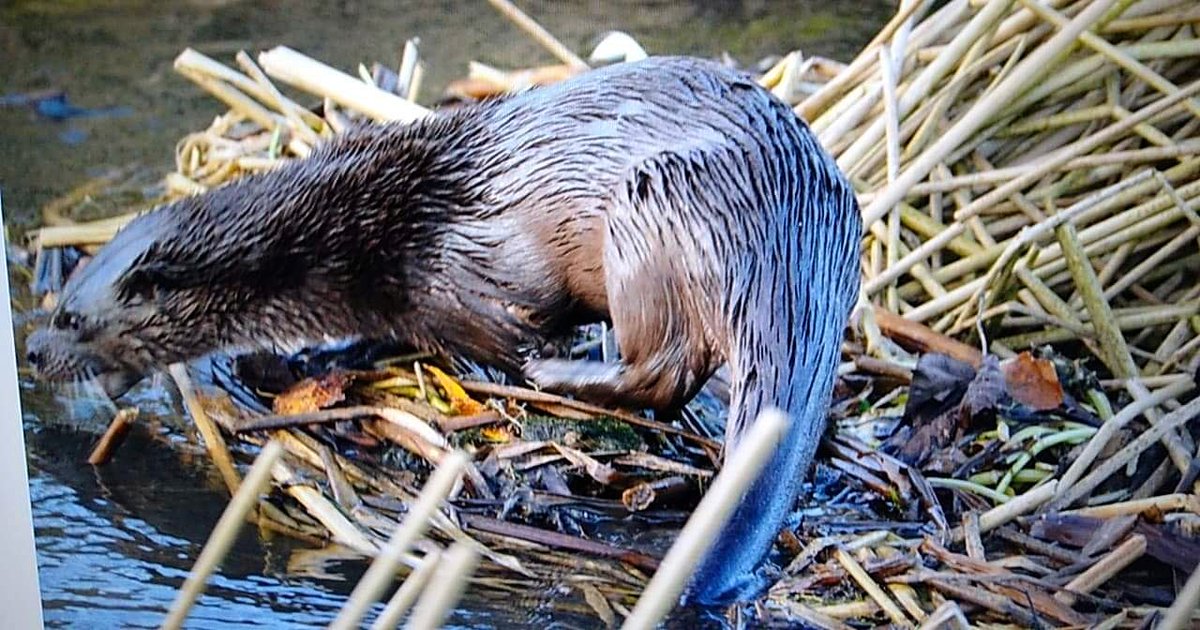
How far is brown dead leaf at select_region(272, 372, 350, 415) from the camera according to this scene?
1.58 m

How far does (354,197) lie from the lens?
168cm

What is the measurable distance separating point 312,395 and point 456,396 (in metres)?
0.17

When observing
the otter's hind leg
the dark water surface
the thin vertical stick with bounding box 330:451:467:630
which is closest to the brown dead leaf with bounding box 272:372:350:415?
the dark water surface

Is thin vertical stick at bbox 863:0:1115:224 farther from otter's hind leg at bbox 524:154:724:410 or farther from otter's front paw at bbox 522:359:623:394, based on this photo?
otter's front paw at bbox 522:359:623:394

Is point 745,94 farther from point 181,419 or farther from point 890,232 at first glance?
point 181,419

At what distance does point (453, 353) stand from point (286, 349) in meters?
0.21

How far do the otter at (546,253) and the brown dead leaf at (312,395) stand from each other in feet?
0.22

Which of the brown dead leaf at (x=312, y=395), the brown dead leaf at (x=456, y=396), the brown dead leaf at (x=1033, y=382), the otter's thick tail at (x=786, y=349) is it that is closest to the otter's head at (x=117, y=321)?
the brown dead leaf at (x=312, y=395)

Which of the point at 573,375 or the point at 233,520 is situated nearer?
the point at 233,520

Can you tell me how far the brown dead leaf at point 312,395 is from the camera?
5.19 ft

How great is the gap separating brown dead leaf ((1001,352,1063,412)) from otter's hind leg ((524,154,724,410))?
0.97 ft

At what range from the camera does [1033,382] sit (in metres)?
1.38

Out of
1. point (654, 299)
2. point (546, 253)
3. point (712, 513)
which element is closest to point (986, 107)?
point (654, 299)

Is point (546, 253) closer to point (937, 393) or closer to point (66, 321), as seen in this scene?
point (937, 393)
